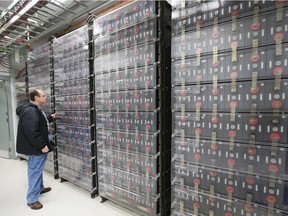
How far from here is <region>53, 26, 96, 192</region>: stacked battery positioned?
8.76 ft

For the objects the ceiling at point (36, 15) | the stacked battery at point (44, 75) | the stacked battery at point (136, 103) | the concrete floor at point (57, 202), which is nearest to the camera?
the stacked battery at point (136, 103)

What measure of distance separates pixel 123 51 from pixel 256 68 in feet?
4.71

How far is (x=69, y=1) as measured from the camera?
2869 mm

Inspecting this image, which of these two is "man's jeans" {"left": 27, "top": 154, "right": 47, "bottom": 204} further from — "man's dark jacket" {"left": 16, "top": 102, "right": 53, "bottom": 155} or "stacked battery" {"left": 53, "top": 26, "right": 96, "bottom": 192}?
"stacked battery" {"left": 53, "top": 26, "right": 96, "bottom": 192}

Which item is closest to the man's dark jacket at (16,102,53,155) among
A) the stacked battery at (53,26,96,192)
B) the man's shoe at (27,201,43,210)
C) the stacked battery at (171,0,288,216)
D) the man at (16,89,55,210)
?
the man at (16,89,55,210)

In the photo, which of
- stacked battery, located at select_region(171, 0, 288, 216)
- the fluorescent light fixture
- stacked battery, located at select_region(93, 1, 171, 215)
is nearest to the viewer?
stacked battery, located at select_region(171, 0, 288, 216)

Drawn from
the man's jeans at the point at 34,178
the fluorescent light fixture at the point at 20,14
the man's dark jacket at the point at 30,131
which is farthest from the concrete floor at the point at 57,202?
the fluorescent light fixture at the point at 20,14

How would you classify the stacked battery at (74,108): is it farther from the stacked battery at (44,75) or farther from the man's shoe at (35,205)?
the man's shoe at (35,205)

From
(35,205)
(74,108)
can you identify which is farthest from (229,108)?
(35,205)

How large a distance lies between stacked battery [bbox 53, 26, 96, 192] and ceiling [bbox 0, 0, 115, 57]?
39 centimetres

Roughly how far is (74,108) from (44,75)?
120cm

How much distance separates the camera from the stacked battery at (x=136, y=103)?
1951mm

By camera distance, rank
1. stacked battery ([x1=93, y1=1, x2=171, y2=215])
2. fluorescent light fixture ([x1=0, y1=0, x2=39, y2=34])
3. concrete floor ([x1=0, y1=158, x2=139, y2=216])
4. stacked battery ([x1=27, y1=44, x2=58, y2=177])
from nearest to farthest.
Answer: stacked battery ([x1=93, y1=1, x2=171, y2=215])
concrete floor ([x1=0, y1=158, x2=139, y2=216])
fluorescent light fixture ([x1=0, y1=0, x2=39, y2=34])
stacked battery ([x1=27, y1=44, x2=58, y2=177])


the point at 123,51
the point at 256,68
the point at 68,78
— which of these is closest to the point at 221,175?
the point at 256,68
